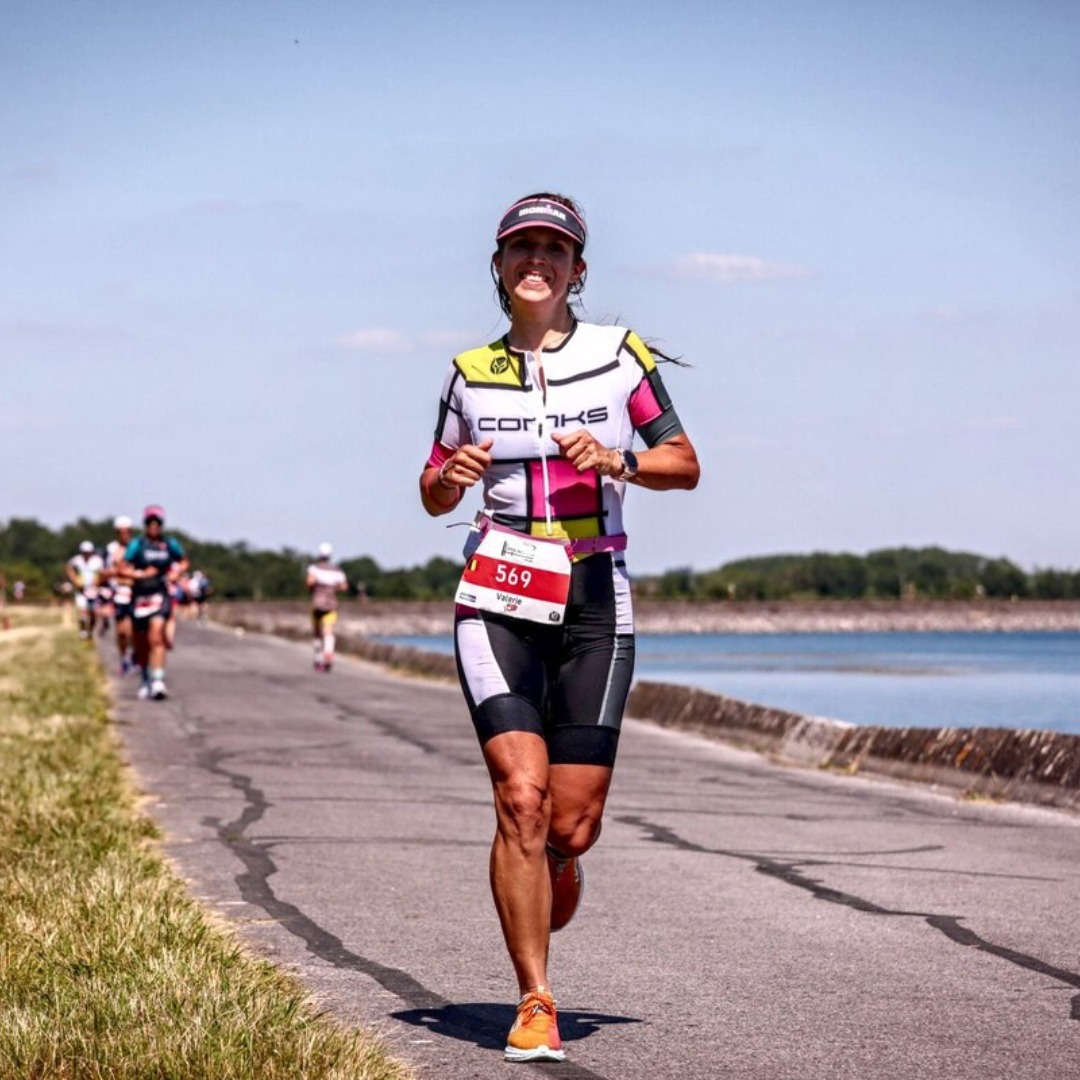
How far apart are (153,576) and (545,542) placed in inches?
682

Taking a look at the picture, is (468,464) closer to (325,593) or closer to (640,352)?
(640,352)

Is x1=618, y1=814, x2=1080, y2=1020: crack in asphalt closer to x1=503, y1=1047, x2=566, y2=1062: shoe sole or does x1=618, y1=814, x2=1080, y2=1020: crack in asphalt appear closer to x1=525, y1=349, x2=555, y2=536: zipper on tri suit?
x1=503, y1=1047, x2=566, y2=1062: shoe sole

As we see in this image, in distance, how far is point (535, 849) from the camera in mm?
5762

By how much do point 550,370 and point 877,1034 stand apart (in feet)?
6.88

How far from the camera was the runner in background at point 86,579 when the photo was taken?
41000 millimetres

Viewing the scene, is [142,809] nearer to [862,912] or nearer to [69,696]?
[862,912]

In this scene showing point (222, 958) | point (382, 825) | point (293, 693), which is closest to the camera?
point (222, 958)

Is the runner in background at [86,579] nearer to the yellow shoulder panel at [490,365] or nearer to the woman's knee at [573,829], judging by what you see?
the yellow shoulder panel at [490,365]

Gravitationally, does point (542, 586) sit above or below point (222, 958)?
above

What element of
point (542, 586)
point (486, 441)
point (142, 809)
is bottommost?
point (142, 809)

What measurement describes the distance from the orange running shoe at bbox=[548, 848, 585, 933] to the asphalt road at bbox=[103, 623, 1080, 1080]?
12.0 inches

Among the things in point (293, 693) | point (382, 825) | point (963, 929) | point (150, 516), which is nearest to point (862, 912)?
point (963, 929)

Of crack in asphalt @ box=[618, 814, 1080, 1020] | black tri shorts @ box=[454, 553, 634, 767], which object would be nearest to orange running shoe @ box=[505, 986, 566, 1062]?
black tri shorts @ box=[454, 553, 634, 767]

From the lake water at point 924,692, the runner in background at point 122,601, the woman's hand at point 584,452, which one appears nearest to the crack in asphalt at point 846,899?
the woman's hand at point 584,452
